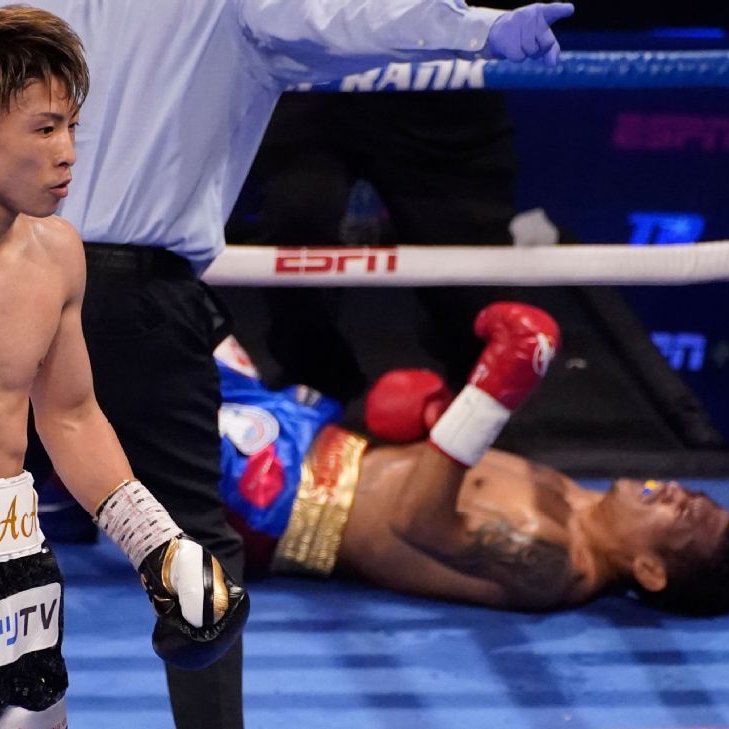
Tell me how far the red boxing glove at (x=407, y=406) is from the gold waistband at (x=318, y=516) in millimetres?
113

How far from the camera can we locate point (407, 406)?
2799mm

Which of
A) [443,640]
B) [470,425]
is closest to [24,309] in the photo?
[470,425]

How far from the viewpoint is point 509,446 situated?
11.2 feet

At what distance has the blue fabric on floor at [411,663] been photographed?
7.45ft

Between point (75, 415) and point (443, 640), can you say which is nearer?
point (75, 415)

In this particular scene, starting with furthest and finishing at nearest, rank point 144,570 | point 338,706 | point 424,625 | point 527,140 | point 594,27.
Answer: point 594,27
point 527,140
point 424,625
point 338,706
point 144,570

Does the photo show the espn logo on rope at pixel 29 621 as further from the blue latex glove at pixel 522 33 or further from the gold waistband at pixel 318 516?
the gold waistband at pixel 318 516

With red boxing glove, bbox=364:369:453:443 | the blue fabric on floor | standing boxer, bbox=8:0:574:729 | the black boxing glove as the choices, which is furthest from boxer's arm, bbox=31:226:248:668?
red boxing glove, bbox=364:369:453:443

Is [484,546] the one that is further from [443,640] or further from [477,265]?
[477,265]

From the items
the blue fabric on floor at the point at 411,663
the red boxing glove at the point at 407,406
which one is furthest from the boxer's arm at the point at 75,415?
the red boxing glove at the point at 407,406

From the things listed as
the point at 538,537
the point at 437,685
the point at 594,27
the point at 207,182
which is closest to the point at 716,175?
the point at 594,27

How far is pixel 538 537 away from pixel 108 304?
3.30 ft

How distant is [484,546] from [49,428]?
1.18 metres

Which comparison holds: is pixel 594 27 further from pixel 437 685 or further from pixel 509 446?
pixel 437 685
